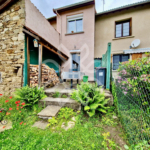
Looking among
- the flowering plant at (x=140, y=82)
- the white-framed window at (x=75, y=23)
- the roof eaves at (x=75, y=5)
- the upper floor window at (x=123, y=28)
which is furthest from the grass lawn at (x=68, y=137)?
the roof eaves at (x=75, y=5)

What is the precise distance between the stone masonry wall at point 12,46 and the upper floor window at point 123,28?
22.9 feet

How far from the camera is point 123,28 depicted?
6.57m

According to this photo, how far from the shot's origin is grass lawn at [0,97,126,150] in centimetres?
139

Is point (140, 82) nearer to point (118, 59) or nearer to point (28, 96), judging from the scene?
point (28, 96)

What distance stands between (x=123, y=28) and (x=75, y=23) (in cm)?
414

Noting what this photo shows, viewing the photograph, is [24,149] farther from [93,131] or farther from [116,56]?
[116,56]

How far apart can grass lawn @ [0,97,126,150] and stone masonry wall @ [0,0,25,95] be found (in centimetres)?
228

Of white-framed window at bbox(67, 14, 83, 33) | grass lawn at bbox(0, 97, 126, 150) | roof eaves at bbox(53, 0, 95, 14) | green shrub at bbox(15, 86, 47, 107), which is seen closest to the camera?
grass lawn at bbox(0, 97, 126, 150)

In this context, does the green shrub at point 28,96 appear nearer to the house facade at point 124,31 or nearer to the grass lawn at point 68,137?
the grass lawn at point 68,137

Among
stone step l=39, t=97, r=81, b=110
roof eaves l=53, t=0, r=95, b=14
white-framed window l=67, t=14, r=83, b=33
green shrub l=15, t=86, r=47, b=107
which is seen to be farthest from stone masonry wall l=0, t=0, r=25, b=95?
white-framed window l=67, t=14, r=83, b=33

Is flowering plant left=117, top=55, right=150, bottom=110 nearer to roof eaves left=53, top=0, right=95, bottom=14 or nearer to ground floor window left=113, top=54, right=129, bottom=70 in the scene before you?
ground floor window left=113, top=54, right=129, bottom=70

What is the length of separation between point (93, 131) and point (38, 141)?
1161mm

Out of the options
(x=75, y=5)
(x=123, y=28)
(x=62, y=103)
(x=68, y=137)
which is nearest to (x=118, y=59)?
(x=123, y=28)

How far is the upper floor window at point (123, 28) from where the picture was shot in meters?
6.49
